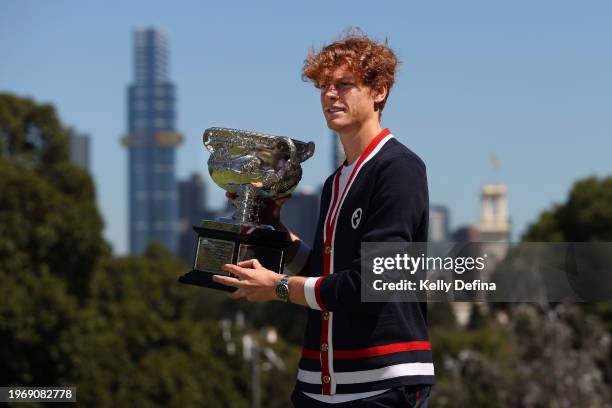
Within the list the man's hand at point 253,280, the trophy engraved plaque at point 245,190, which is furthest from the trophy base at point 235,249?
the man's hand at point 253,280

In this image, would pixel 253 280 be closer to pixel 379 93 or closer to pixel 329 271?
pixel 329 271

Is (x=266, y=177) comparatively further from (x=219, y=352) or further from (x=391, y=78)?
(x=219, y=352)

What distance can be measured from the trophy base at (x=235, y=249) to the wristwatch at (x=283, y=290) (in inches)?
10.8

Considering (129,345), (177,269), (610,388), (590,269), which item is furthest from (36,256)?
(590,269)

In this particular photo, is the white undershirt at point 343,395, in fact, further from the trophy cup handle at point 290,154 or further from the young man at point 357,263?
the trophy cup handle at point 290,154

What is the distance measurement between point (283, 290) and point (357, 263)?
0.35 meters

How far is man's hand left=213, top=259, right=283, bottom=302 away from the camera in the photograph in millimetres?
4812

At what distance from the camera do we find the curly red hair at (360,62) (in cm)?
481

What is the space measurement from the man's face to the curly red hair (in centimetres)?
2

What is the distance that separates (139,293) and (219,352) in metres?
8.01

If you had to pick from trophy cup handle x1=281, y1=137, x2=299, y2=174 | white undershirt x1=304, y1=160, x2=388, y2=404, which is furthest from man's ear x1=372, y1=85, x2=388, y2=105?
trophy cup handle x1=281, y1=137, x2=299, y2=174

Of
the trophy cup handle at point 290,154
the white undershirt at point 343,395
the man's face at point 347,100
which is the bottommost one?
the white undershirt at point 343,395

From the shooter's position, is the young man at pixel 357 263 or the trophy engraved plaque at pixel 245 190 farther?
the trophy engraved plaque at pixel 245 190

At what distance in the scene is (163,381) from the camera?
36.7 m
